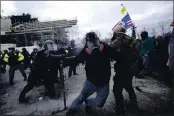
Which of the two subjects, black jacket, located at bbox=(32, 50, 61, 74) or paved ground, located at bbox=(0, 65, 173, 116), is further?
black jacket, located at bbox=(32, 50, 61, 74)

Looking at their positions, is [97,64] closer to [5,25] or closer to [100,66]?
[100,66]

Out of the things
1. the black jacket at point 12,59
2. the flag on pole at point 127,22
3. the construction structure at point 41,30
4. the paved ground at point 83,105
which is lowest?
the paved ground at point 83,105

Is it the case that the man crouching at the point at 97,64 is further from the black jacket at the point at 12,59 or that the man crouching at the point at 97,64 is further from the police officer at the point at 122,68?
the black jacket at the point at 12,59

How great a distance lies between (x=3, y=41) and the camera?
111 feet

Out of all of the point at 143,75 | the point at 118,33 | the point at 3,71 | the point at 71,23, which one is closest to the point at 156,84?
the point at 143,75

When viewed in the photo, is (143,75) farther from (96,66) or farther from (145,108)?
(96,66)

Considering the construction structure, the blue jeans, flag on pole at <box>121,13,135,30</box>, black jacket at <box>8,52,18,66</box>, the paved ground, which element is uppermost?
the construction structure

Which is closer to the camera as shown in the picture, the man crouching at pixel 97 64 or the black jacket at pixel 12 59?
the man crouching at pixel 97 64

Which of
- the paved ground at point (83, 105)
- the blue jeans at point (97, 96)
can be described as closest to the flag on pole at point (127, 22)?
the paved ground at point (83, 105)

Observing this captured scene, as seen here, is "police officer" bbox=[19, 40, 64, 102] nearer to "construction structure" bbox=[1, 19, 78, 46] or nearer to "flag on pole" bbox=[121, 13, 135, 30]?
"flag on pole" bbox=[121, 13, 135, 30]

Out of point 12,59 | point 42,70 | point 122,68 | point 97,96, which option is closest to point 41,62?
point 42,70

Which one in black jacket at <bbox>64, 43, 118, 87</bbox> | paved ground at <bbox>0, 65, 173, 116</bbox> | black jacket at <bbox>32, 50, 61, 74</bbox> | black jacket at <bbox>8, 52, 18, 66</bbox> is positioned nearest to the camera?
black jacket at <bbox>64, 43, 118, 87</bbox>

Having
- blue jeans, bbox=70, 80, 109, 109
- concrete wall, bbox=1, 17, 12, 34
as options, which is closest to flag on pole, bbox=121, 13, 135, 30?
blue jeans, bbox=70, 80, 109, 109

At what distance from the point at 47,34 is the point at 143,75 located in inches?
1157
